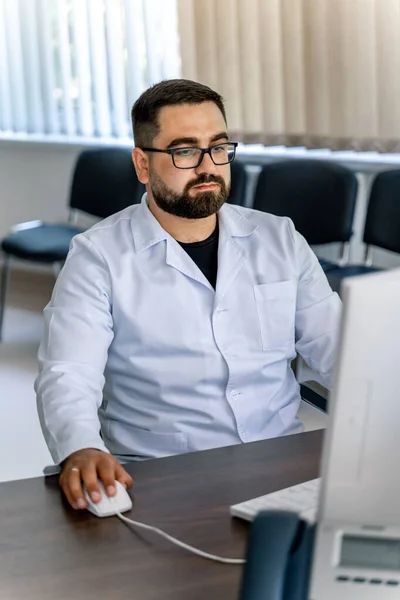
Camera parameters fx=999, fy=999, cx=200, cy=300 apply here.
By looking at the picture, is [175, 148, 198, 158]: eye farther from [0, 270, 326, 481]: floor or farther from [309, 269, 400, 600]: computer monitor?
[309, 269, 400, 600]: computer monitor

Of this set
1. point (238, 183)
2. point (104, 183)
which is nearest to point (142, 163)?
point (238, 183)

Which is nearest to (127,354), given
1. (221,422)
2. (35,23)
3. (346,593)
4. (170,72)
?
(221,422)

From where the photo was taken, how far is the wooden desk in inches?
48.8

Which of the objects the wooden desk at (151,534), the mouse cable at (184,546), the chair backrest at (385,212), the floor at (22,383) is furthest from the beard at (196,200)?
the chair backrest at (385,212)

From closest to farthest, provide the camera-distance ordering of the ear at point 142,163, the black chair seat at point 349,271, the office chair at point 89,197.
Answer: the ear at point 142,163
the black chair seat at point 349,271
the office chair at point 89,197

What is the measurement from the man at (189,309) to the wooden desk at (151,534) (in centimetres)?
30

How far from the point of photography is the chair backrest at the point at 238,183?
14.5 ft

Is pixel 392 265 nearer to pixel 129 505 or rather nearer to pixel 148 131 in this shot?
pixel 148 131

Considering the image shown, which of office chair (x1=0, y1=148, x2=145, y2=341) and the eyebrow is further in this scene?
office chair (x1=0, y1=148, x2=145, y2=341)

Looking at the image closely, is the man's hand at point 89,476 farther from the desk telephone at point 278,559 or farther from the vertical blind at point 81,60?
the vertical blind at point 81,60

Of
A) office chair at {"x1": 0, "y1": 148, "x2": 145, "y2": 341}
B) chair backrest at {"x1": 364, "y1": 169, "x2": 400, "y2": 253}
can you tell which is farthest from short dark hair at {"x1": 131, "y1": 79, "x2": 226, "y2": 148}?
office chair at {"x1": 0, "y1": 148, "x2": 145, "y2": 341}

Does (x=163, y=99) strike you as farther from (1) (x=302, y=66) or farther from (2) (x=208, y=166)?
(1) (x=302, y=66)

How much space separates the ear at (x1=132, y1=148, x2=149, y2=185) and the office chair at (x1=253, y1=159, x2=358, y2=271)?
193cm

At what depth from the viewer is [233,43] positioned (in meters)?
4.68
